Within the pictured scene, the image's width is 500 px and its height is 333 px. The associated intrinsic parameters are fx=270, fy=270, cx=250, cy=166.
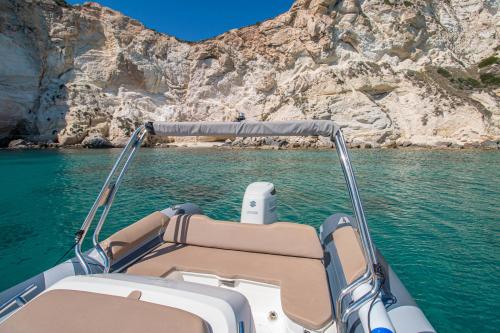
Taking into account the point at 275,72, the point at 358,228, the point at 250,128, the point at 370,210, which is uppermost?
the point at 275,72

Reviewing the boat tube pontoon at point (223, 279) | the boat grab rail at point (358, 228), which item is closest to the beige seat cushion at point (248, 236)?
the boat tube pontoon at point (223, 279)

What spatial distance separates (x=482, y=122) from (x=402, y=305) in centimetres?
3891

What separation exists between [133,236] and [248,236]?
4.81 feet

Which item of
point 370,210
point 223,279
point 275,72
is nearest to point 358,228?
point 223,279

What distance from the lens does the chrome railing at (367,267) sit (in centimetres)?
200

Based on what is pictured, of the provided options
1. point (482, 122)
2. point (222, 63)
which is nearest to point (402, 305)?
point (482, 122)

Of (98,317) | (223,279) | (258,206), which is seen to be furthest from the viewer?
(258,206)

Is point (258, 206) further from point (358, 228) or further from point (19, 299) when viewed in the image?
point (19, 299)

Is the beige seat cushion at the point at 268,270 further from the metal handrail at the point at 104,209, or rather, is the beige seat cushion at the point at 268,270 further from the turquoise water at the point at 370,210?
the turquoise water at the point at 370,210

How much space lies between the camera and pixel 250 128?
2953 millimetres

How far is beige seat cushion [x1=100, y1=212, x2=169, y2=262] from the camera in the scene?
3164mm

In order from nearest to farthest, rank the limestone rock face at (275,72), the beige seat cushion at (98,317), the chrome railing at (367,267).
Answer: the beige seat cushion at (98,317), the chrome railing at (367,267), the limestone rock face at (275,72)

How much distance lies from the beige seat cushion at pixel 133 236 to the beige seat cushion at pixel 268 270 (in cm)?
23

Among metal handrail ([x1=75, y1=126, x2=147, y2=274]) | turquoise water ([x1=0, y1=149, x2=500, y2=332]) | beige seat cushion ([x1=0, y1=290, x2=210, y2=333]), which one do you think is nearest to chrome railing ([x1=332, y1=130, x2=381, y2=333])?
beige seat cushion ([x1=0, y1=290, x2=210, y2=333])
